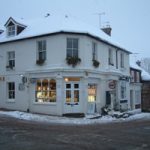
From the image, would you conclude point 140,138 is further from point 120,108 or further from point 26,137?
point 120,108

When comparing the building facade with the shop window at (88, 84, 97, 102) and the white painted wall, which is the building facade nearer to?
the white painted wall

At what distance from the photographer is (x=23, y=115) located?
2316 cm

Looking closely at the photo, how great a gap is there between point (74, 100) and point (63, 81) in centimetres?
180

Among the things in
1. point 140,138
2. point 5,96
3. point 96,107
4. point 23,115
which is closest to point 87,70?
point 96,107

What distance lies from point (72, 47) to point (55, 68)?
229cm

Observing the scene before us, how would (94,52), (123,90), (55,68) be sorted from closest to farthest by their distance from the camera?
(55,68)
(94,52)
(123,90)

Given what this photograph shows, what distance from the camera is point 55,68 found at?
24.4 m

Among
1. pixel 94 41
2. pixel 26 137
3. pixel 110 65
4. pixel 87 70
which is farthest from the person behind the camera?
pixel 110 65

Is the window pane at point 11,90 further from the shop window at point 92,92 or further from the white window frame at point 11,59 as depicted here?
the shop window at point 92,92

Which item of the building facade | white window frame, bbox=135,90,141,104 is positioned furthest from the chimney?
white window frame, bbox=135,90,141,104

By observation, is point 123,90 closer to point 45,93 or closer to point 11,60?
point 45,93

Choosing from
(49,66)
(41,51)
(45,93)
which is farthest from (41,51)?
(45,93)

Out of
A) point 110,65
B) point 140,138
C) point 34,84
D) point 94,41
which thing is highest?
point 94,41

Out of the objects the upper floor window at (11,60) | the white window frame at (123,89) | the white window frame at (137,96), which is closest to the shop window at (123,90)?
the white window frame at (123,89)
